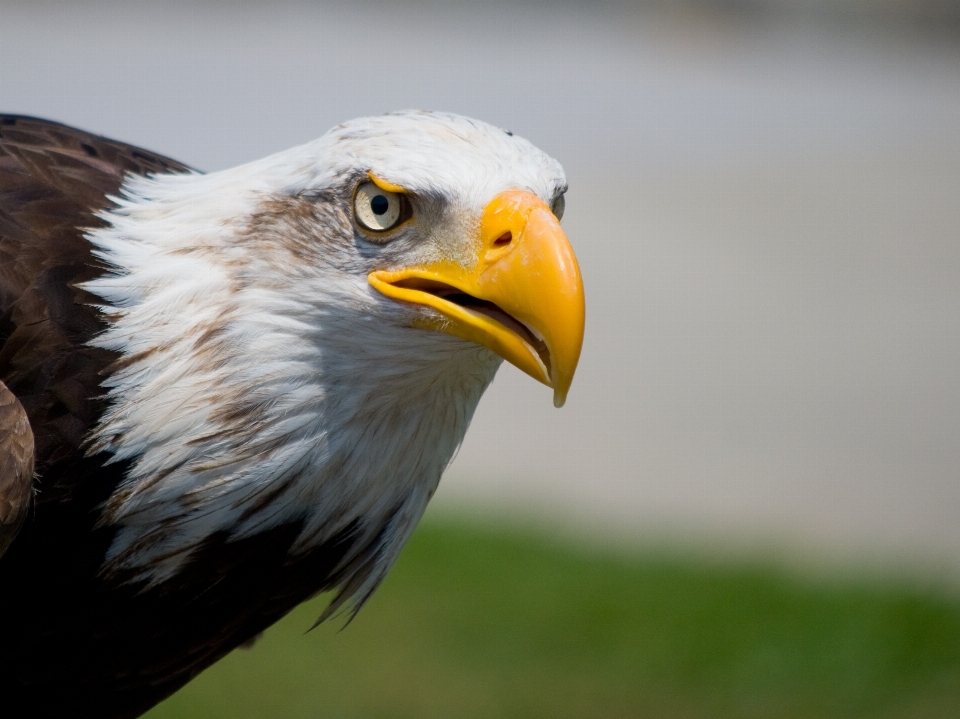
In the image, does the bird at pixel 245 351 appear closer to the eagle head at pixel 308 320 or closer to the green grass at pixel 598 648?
the eagle head at pixel 308 320

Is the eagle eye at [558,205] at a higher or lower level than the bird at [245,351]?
higher

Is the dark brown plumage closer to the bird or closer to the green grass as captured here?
the bird

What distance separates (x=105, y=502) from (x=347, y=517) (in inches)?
18.5

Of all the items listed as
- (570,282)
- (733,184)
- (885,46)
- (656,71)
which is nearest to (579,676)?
(570,282)

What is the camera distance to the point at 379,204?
7.03 ft

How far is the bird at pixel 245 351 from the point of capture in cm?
211

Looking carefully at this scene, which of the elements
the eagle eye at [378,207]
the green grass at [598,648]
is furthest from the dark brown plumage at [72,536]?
the green grass at [598,648]

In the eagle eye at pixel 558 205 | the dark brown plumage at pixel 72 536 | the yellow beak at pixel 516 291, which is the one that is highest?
the eagle eye at pixel 558 205

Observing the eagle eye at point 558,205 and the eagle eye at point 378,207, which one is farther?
the eagle eye at point 558,205

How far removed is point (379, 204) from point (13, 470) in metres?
0.81

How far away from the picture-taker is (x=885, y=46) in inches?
868

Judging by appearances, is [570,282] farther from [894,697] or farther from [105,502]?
[894,697]

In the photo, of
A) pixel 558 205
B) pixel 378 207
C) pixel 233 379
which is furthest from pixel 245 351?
pixel 558 205

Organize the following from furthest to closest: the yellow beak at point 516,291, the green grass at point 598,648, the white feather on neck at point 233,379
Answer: the green grass at point 598,648, the white feather on neck at point 233,379, the yellow beak at point 516,291
